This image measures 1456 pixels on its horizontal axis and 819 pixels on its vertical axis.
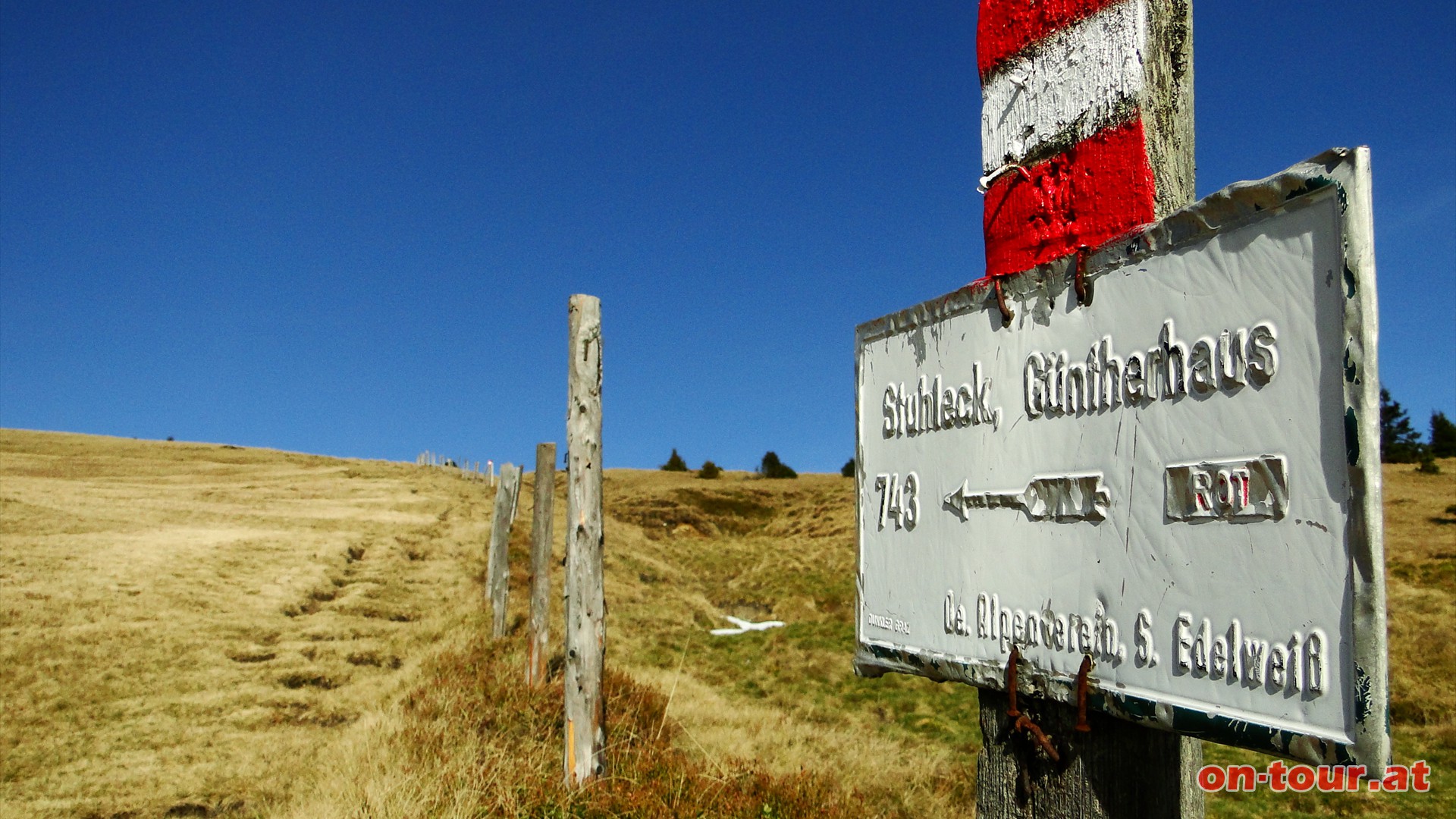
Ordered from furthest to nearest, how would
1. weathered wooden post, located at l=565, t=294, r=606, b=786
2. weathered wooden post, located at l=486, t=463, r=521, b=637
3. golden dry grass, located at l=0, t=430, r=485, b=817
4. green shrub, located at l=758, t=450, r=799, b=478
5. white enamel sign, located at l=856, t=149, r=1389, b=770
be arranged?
green shrub, located at l=758, t=450, r=799, b=478
weathered wooden post, located at l=486, t=463, r=521, b=637
golden dry grass, located at l=0, t=430, r=485, b=817
weathered wooden post, located at l=565, t=294, r=606, b=786
white enamel sign, located at l=856, t=149, r=1389, b=770

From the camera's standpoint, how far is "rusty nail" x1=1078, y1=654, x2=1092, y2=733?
166 centimetres

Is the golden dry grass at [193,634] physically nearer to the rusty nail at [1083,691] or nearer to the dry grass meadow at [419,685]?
the dry grass meadow at [419,685]

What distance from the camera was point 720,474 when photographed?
55219mm

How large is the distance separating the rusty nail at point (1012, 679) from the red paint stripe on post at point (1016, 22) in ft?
4.78

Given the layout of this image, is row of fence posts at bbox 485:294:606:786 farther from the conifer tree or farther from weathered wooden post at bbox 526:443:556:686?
the conifer tree

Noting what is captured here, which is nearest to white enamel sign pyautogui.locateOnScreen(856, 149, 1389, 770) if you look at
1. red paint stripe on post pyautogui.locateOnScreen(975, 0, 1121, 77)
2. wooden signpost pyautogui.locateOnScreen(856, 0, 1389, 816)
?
wooden signpost pyautogui.locateOnScreen(856, 0, 1389, 816)

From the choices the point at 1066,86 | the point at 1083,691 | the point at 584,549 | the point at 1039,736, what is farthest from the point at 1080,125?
the point at 584,549

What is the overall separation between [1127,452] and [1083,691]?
1.59 feet

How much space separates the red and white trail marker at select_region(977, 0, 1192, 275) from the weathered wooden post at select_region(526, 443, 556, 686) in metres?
7.27

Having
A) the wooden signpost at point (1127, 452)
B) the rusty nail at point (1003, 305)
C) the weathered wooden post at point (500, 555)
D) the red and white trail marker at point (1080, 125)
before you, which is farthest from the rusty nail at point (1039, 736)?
the weathered wooden post at point (500, 555)

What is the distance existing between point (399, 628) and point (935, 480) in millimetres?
11929

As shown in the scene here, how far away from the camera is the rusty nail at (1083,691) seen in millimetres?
1658

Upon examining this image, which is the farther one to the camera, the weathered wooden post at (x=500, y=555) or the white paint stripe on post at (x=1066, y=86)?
the weathered wooden post at (x=500, y=555)

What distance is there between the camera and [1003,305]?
6.31 feet
